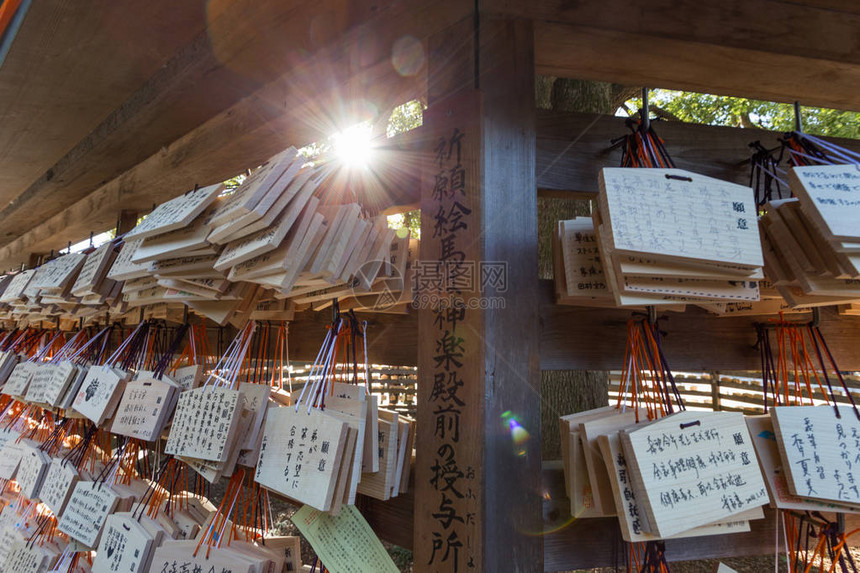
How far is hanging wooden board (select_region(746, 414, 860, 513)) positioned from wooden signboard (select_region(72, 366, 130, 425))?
195 cm

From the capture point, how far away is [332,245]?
1067 millimetres

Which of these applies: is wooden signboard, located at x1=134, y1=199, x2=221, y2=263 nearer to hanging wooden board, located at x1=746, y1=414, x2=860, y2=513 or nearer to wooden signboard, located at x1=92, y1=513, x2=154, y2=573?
Answer: wooden signboard, located at x1=92, y1=513, x2=154, y2=573

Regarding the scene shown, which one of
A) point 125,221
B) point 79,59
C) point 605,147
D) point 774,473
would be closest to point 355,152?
point 605,147

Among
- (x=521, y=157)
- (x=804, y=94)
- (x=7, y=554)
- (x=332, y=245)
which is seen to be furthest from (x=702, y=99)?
(x=7, y=554)

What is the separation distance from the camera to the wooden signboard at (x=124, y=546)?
4.49 feet

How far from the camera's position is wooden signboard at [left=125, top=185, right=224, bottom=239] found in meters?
1.16

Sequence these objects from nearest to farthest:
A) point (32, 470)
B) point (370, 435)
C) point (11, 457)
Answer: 1. point (370, 435)
2. point (32, 470)
3. point (11, 457)

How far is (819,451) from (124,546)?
1.86m

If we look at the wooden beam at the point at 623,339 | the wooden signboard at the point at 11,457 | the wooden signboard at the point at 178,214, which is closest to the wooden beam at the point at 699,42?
the wooden beam at the point at 623,339

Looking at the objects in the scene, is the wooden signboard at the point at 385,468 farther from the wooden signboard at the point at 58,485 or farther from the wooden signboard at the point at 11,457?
the wooden signboard at the point at 11,457

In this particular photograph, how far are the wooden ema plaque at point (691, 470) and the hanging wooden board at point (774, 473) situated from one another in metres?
0.11

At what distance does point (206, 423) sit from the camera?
1.21 m

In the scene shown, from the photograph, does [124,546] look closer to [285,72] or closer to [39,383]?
[39,383]

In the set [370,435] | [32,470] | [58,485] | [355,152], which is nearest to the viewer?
[370,435]
